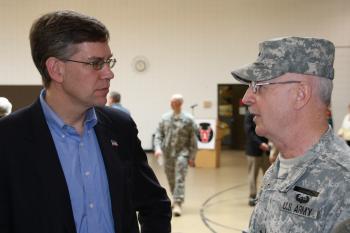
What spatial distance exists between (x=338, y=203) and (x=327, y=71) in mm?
517

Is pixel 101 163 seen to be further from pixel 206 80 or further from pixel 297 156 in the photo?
pixel 206 80

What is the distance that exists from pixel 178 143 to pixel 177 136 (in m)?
0.12

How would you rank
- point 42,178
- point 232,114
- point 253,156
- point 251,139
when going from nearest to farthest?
point 42,178 → point 251,139 → point 253,156 → point 232,114

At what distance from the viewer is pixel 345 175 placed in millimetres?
1454

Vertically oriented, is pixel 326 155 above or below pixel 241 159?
above

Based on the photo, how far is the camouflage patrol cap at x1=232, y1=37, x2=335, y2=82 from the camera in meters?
1.62

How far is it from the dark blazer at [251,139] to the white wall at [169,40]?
19.0ft

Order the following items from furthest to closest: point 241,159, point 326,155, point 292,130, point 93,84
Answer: point 241,159
point 93,84
point 292,130
point 326,155

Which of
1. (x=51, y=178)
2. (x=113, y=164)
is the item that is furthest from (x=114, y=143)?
(x=51, y=178)

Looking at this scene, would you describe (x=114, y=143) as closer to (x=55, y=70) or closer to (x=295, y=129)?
(x=55, y=70)

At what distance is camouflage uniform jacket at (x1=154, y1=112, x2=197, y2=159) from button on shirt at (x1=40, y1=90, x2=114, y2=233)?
16.1 ft

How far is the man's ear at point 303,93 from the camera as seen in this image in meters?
1.62

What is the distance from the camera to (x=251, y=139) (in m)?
7.30

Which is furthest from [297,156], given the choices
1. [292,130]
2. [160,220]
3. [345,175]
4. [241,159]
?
[241,159]
